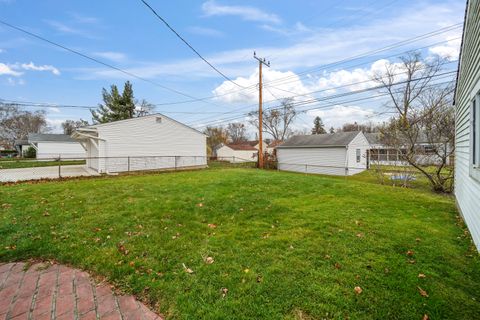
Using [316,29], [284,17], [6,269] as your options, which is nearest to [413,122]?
[316,29]

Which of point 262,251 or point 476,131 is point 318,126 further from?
point 262,251

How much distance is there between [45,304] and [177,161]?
1595 centimetres

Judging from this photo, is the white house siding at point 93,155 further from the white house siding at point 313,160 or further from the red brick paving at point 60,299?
the white house siding at point 313,160

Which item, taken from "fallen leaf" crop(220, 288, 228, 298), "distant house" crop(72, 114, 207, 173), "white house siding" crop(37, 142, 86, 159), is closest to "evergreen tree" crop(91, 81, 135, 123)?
"white house siding" crop(37, 142, 86, 159)

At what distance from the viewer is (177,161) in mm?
17812

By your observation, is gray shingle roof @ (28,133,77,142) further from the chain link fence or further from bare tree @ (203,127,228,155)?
bare tree @ (203,127,228,155)

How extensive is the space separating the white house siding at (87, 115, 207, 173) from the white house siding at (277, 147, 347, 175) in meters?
8.05

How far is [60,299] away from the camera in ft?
7.50

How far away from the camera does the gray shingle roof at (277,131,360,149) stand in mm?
18675

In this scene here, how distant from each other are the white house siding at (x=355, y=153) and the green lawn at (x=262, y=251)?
504 inches

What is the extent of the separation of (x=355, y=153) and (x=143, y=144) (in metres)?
17.4

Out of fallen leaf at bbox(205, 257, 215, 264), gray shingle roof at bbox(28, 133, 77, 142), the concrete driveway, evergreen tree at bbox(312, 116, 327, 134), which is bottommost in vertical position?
fallen leaf at bbox(205, 257, 215, 264)

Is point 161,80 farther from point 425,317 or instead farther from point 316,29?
point 425,317

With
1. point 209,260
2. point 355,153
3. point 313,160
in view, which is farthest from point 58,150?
point 209,260
